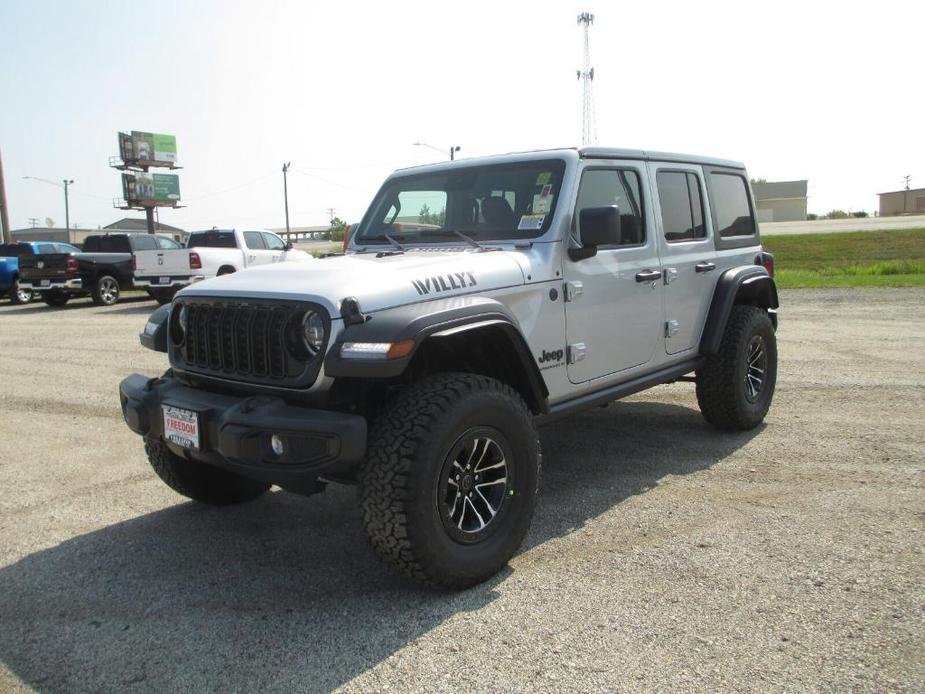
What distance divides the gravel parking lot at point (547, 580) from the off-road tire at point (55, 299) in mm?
14135

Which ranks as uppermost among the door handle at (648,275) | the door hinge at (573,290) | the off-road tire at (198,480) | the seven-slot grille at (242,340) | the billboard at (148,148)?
the billboard at (148,148)

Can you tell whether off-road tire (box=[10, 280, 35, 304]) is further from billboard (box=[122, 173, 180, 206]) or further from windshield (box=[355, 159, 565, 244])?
billboard (box=[122, 173, 180, 206])

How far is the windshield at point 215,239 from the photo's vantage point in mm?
17828

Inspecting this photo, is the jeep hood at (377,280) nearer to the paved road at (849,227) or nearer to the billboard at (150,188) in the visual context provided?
the paved road at (849,227)

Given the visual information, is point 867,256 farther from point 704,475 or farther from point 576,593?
point 576,593

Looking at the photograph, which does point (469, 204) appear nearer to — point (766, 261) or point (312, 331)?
point (312, 331)

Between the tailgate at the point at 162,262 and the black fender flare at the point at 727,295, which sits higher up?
the tailgate at the point at 162,262

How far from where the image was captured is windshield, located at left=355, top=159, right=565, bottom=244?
424cm

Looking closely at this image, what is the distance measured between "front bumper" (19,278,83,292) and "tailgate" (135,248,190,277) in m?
2.35

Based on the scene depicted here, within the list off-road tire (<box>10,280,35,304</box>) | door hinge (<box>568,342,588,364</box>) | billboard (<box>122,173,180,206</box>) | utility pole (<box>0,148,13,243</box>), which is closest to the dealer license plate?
door hinge (<box>568,342,588,364</box>)

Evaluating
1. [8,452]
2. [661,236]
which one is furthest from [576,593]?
[8,452]

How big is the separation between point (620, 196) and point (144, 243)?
18.1 metres

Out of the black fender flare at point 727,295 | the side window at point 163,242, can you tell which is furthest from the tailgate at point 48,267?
the black fender flare at point 727,295

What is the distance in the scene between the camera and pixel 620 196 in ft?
15.2
